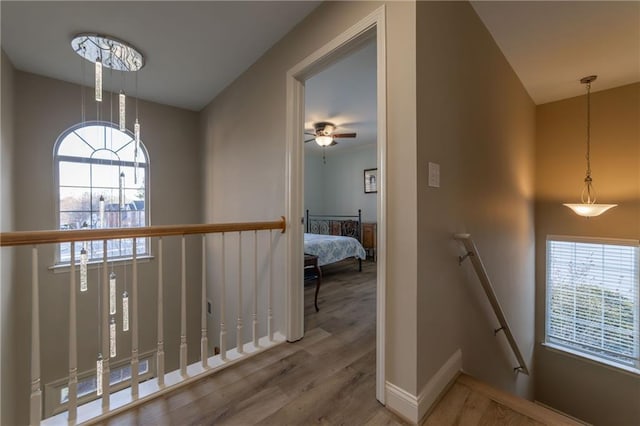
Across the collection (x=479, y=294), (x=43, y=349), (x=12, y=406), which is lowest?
(x=12, y=406)

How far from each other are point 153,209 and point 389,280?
355cm

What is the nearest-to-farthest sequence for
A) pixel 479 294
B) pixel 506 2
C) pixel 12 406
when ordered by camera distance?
1. pixel 506 2
2. pixel 479 294
3. pixel 12 406

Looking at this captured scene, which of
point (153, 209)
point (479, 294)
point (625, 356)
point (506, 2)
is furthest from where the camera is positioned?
point (153, 209)

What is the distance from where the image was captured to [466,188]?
1.87 meters

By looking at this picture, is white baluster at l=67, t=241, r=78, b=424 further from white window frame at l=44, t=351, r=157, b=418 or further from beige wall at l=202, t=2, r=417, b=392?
white window frame at l=44, t=351, r=157, b=418

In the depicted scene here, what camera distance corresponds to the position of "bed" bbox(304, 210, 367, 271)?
4.08 m

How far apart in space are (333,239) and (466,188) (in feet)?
9.23

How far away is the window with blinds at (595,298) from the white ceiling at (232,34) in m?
2.04

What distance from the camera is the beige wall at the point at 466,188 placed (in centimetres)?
143

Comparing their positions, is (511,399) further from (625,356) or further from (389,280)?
(625,356)

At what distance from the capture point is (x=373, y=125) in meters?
4.71

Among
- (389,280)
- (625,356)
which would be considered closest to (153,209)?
(389,280)

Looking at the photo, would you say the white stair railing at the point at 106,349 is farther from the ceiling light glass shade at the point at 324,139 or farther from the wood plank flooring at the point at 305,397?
the ceiling light glass shade at the point at 324,139

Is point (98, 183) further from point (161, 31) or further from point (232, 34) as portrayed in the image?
point (232, 34)
